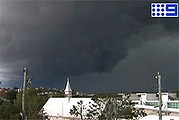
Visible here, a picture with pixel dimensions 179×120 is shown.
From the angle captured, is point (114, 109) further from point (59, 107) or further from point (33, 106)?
point (59, 107)

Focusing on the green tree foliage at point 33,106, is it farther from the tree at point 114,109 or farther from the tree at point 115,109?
the tree at point 115,109

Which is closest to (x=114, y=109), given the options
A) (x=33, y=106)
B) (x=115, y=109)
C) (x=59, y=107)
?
(x=115, y=109)

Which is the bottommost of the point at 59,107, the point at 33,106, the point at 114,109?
the point at 59,107

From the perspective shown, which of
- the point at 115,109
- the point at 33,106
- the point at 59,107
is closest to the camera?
the point at 115,109

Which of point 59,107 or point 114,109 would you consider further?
point 59,107

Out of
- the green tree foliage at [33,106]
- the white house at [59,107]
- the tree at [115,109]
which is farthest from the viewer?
the white house at [59,107]

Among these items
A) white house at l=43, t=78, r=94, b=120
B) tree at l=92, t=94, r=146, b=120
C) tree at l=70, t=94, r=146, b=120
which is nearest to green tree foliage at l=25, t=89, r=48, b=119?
white house at l=43, t=78, r=94, b=120

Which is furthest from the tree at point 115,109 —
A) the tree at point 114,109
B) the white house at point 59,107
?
the white house at point 59,107

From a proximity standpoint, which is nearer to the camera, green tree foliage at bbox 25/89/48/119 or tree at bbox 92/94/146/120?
tree at bbox 92/94/146/120

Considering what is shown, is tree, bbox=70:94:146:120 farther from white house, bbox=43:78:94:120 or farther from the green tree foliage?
white house, bbox=43:78:94:120

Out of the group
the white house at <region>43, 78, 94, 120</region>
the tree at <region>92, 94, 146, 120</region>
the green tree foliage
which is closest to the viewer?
the tree at <region>92, 94, 146, 120</region>

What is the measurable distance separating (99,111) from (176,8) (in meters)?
23.3

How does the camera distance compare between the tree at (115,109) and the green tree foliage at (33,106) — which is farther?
the green tree foliage at (33,106)

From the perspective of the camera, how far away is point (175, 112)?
5244cm
